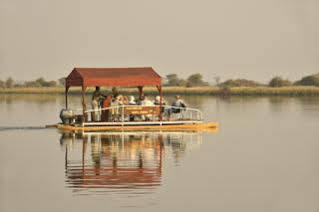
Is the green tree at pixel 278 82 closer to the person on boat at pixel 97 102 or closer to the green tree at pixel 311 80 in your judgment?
the green tree at pixel 311 80

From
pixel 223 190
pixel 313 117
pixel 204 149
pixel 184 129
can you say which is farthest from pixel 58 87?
pixel 223 190

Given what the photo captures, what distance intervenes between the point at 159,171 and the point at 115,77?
11939 mm

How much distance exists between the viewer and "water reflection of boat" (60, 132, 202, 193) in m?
20.7

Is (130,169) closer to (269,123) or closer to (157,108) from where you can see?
(157,108)

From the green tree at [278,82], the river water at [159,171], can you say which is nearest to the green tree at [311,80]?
the green tree at [278,82]

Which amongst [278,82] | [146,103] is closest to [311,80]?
[278,82]

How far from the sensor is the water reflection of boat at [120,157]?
68.0 feet

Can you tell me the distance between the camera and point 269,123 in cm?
4028

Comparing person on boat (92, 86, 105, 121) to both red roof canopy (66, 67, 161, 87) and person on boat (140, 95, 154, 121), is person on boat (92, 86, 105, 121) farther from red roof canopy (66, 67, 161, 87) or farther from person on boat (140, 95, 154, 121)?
person on boat (140, 95, 154, 121)

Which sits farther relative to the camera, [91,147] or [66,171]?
[91,147]

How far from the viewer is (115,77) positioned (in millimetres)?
34156

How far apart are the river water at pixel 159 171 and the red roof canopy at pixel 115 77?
2026mm

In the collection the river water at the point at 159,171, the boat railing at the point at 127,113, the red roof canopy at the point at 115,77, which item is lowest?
the river water at the point at 159,171

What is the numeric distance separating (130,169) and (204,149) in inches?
209
